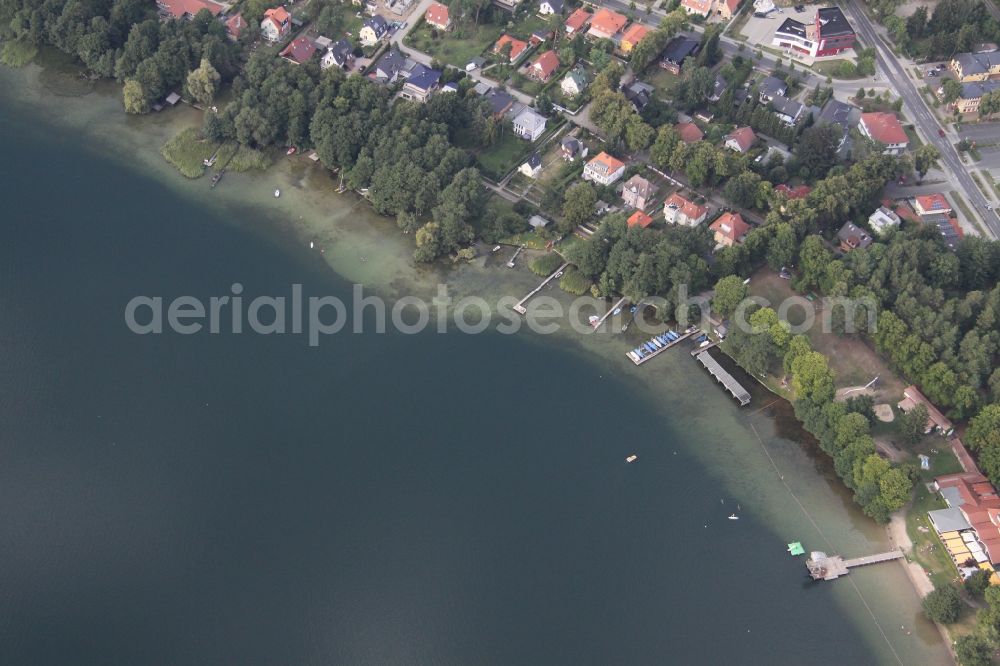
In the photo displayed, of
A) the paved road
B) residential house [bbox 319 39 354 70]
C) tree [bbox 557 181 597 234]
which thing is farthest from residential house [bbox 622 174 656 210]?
residential house [bbox 319 39 354 70]

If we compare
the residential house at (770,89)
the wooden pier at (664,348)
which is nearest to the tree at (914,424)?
the wooden pier at (664,348)

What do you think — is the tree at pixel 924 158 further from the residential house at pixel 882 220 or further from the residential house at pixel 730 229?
the residential house at pixel 730 229

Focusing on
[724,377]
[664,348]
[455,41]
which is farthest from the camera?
[455,41]

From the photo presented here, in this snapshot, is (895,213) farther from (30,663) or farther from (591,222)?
(30,663)

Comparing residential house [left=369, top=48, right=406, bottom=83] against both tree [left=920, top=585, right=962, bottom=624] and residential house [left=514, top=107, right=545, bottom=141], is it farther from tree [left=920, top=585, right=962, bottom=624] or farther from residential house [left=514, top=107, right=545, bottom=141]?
tree [left=920, top=585, right=962, bottom=624]

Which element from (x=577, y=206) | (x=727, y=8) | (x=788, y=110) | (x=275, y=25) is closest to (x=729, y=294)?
(x=577, y=206)

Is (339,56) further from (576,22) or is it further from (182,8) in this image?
(576,22)

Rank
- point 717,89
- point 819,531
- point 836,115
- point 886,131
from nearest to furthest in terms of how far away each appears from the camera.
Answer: point 819,531, point 886,131, point 836,115, point 717,89
